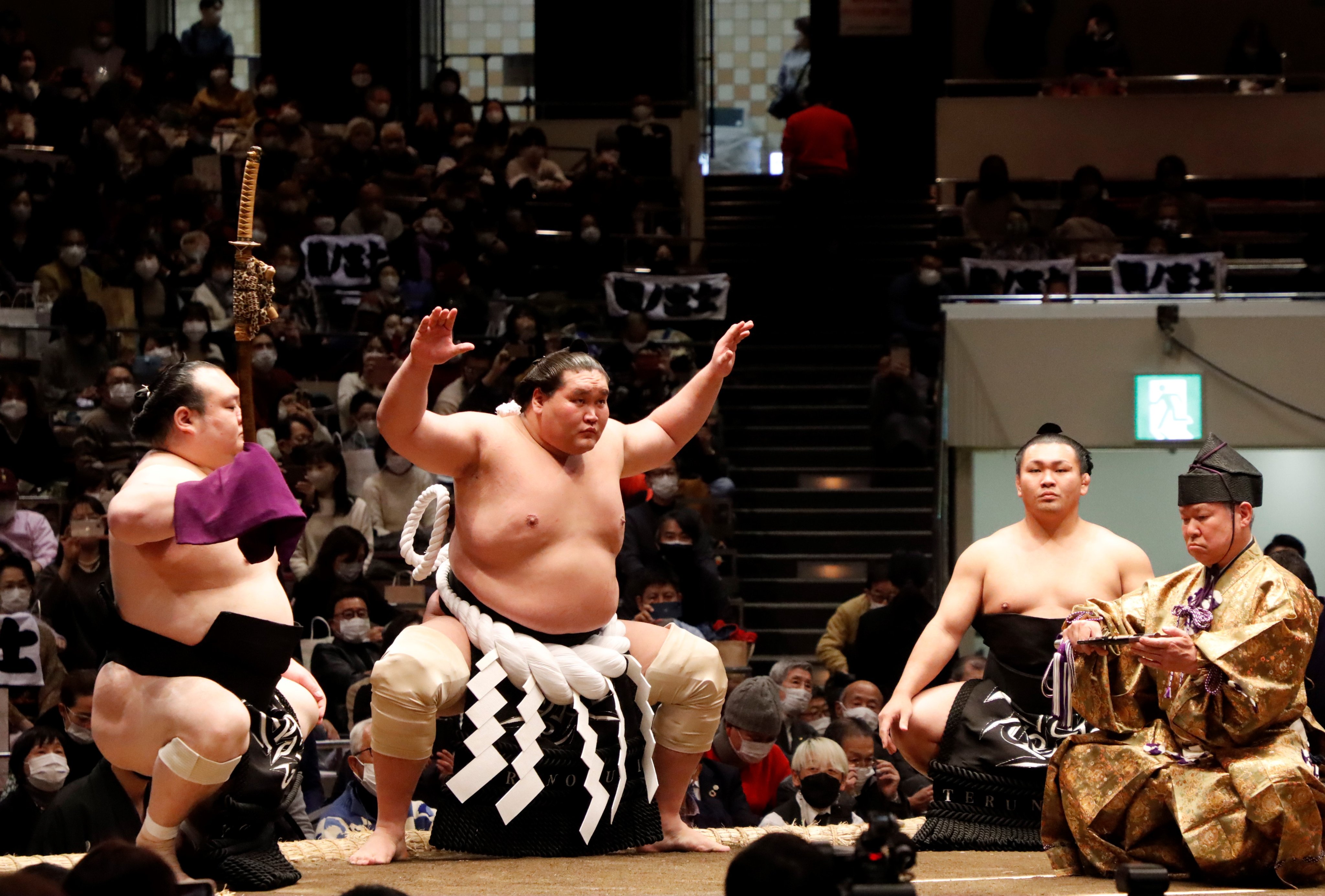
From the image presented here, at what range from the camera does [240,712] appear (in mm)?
3062

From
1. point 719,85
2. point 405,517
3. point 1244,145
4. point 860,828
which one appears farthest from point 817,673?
point 719,85

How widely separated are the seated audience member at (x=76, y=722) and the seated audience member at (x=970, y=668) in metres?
2.53

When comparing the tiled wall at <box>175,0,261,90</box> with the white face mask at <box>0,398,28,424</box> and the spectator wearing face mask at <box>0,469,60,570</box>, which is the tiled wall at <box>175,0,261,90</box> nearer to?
the white face mask at <box>0,398,28,424</box>

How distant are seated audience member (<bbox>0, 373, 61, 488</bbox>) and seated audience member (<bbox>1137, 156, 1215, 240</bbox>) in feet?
19.8

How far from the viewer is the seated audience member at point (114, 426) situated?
294 inches

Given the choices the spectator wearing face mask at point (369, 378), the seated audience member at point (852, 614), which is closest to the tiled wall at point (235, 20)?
the spectator wearing face mask at point (369, 378)

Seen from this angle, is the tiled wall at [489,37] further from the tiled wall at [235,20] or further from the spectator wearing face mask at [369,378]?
the spectator wearing face mask at [369,378]

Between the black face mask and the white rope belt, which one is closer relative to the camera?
the white rope belt

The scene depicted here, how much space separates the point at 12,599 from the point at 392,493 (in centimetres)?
170

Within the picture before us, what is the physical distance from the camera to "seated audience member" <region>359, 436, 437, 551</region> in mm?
7098

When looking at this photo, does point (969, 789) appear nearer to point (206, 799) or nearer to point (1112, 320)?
point (206, 799)

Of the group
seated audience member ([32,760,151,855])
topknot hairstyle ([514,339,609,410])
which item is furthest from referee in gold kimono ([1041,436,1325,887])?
seated audience member ([32,760,151,855])

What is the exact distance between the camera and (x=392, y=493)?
716 centimetres

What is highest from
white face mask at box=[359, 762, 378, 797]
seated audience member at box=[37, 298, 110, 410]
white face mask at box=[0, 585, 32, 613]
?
seated audience member at box=[37, 298, 110, 410]
